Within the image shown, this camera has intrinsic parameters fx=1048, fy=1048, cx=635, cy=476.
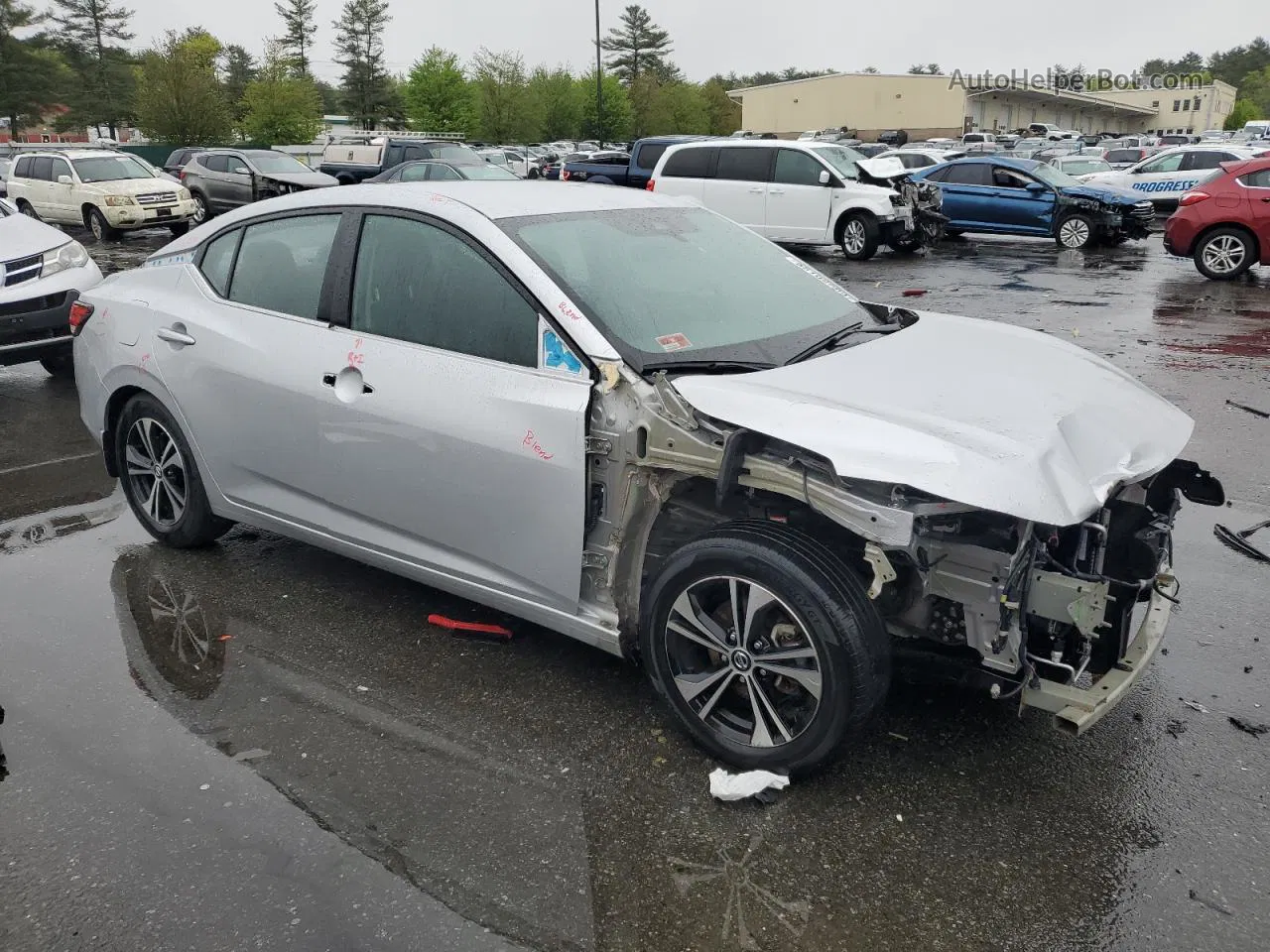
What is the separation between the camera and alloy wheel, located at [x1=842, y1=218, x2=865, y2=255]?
17.2 m

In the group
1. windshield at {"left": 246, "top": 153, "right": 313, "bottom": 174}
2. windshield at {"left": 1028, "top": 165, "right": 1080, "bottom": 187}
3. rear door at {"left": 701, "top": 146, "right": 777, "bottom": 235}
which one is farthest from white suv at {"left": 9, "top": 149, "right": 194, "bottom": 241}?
windshield at {"left": 1028, "top": 165, "right": 1080, "bottom": 187}

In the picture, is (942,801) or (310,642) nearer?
(942,801)

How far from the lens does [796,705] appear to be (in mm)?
3211

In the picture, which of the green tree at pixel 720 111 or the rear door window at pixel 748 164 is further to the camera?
the green tree at pixel 720 111

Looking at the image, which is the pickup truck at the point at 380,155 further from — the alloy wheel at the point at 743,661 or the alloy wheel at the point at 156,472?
the alloy wheel at the point at 743,661

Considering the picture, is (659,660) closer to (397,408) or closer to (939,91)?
(397,408)

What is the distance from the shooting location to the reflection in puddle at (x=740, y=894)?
2631 millimetres

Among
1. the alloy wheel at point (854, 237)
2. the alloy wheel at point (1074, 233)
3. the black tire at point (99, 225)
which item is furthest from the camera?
the black tire at point (99, 225)

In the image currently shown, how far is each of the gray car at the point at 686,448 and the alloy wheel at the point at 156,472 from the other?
1.04 ft

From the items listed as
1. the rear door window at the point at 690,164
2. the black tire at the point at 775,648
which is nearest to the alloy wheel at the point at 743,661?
the black tire at the point at 775,648

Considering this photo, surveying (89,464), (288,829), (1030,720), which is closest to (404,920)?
(288,829)

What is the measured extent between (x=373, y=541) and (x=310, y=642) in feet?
1.71

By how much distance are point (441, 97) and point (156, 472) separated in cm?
5980

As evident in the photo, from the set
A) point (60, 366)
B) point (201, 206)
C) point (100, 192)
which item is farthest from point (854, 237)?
point (201, 206)
